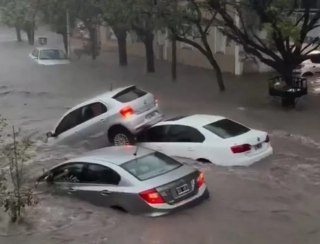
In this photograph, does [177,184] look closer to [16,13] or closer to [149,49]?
[149,49]

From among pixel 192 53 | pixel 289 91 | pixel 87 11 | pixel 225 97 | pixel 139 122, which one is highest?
pixel 87 11

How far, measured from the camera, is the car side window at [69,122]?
1744 cm

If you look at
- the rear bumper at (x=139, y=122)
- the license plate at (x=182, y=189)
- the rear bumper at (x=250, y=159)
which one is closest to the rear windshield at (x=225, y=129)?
the rear bumper at (x=250, y=159)

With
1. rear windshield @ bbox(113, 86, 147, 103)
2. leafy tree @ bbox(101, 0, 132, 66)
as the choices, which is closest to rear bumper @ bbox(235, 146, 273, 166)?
rear windshield @ bbox(113, 86, 147, 103)

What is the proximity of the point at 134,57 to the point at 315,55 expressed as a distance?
15409 mm

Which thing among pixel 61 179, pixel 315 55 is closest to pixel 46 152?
pixel 61 179

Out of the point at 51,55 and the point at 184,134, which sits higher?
the point at 184,134

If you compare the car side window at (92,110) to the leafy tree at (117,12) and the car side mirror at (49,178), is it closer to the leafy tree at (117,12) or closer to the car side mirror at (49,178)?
the car side mirror at (49,178)

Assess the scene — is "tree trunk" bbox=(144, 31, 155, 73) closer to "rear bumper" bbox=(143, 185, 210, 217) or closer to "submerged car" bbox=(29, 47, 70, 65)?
"submerged car" bbox=(29, 47, 70, 65)

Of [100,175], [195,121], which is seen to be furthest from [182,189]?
[195,121]

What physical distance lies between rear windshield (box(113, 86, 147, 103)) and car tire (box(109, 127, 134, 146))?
0.76m

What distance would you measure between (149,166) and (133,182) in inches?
23.5

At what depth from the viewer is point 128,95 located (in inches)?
672

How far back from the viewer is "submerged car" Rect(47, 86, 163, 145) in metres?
16.6
